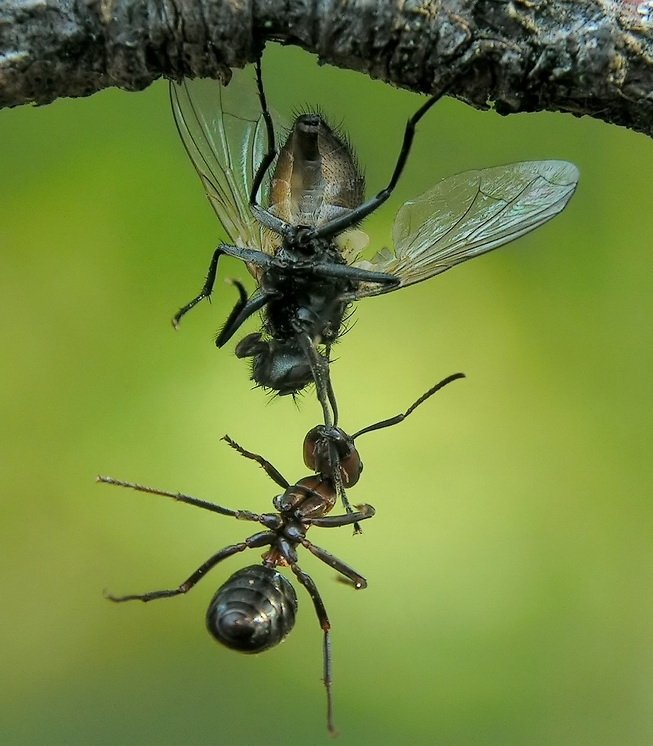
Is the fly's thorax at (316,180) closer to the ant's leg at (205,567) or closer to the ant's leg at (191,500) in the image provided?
the ant's leg at (191,500)

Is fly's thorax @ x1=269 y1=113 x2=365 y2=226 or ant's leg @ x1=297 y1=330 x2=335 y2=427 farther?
fly's thorax @ x1=269 y1=113 x2=365 y2=226

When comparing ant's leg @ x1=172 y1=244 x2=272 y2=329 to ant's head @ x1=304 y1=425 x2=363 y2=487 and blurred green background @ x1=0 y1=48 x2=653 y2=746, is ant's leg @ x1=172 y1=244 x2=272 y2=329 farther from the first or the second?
ant's head @ x1=304 y1=425 x2=363 y2=487

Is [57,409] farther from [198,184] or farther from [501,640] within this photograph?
[501,640]

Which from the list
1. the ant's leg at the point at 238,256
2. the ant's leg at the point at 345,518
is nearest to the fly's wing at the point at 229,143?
the ant's leg at the point at 238,256

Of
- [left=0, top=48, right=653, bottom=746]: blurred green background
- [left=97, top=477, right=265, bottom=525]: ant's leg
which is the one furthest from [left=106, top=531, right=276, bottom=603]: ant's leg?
[left=0, top=48, right=653, bottom=746]: blurred green background

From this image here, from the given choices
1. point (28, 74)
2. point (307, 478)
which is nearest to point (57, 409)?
point (307, 478)

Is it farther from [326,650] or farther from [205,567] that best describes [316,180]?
[326,650]
